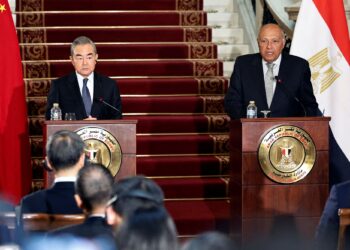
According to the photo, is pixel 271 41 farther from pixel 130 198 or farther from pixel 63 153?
pixel 130 198

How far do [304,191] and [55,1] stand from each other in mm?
4751

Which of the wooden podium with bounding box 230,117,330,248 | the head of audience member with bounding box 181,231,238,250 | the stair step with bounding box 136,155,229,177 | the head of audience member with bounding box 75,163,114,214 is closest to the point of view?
the head of audience member with bounding box 181,231,238,250

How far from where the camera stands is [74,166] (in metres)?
3.87

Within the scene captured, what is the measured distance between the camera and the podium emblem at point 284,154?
6.04 metres

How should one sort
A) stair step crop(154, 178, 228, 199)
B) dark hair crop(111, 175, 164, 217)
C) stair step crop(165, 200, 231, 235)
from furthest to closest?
stair step crop(154, 178, 228, 199) → stair step crop(165, 200, 231, 235) → dark hair crop(111, 175, 164, 217)

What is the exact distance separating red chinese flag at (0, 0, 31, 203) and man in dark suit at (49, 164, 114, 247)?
427 centimetres

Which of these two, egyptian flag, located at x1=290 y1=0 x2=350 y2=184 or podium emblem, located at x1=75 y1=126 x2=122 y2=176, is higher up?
egyptian flag, located at x1=290 y1=0 x2=350 y2=184

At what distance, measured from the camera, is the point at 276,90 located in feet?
21.5

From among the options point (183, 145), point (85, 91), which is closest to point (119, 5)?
point (183, 145)

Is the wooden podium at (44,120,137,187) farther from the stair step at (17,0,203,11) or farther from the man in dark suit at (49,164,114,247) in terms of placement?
the stair step at (17,0,203,11)

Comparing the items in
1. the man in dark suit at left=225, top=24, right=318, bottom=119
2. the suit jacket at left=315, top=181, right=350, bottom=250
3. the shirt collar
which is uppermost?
the man in dark suit at left=225, top=24, right=318, bottom=119

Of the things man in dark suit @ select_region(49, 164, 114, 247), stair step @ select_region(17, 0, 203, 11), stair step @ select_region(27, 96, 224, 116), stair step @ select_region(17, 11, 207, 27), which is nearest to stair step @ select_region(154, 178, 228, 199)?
stair step @ select_region(27, 96, 224, 116)

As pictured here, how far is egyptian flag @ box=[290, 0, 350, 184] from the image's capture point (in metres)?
7.42

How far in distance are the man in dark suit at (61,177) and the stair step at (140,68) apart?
205 inches
